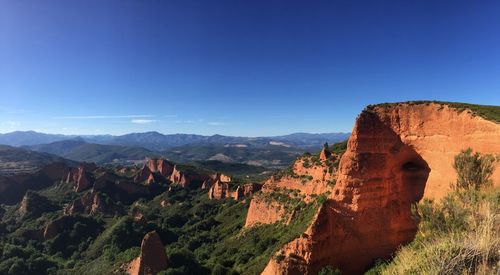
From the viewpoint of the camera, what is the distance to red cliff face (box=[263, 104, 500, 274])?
83.5 feet

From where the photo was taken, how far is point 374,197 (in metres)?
25.7

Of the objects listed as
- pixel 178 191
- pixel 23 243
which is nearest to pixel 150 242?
pixel 23 243

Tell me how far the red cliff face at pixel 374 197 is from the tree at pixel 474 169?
462cm

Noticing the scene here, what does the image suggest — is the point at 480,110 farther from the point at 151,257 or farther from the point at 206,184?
the point at 206,184

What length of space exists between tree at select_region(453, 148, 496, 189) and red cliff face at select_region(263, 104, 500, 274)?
462 cm

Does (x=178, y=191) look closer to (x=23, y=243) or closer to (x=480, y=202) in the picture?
(x=23, y=243)

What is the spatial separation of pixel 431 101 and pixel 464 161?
23.5ft

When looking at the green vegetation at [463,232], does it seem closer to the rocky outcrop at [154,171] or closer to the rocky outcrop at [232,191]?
the rocky outcrop at [232,191]

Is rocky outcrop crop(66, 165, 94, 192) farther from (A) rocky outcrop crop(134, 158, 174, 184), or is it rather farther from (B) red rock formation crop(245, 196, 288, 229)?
(B) red rock formation crop(245, 196, 288, 229)

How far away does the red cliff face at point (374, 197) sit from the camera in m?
25.4

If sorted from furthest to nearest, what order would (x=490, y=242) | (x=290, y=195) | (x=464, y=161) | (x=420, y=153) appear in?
(x=290, y=195) < (x=420, y=153) < (x=464, y=161) < (x=490, y=242)

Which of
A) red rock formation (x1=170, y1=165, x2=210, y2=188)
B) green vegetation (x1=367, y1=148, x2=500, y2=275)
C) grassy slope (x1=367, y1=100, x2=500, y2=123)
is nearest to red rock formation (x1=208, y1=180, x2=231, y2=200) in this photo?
red rock formation (x1=170, y1=165, x2=210, y2=188)

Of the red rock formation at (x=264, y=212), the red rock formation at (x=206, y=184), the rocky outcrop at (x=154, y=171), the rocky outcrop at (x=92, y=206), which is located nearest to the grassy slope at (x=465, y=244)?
the red rock formation at (x=264, y=212)

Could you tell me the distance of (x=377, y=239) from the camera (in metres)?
25.7
